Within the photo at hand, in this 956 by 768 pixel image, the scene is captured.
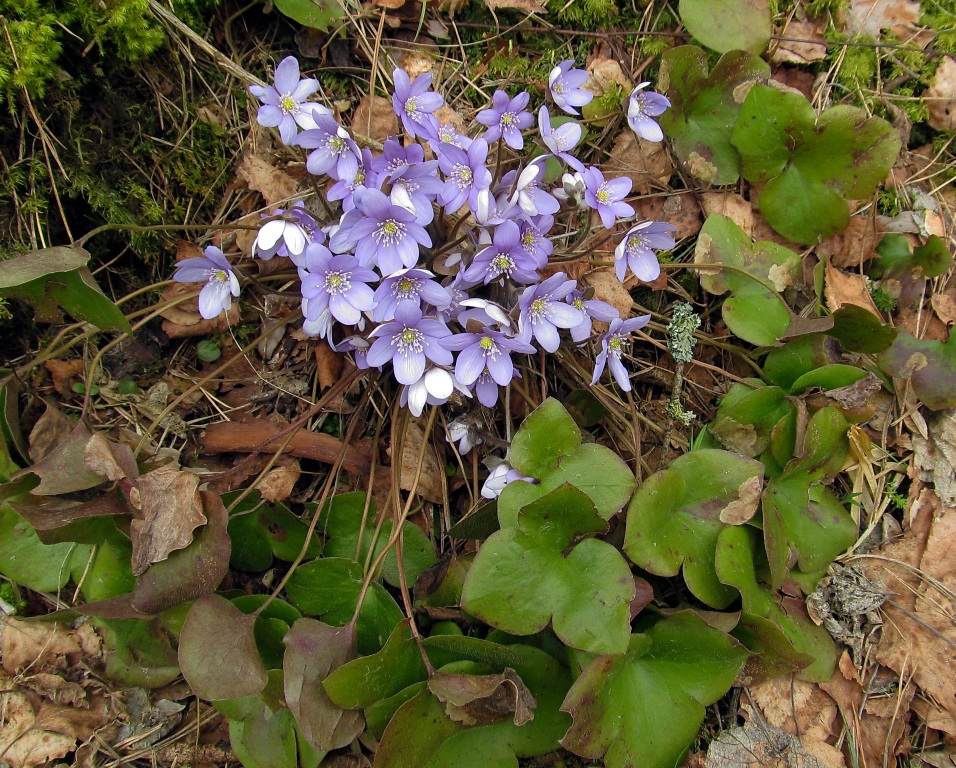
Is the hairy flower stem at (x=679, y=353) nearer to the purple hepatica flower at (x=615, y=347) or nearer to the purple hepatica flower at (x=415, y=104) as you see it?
the purple hepatica flower at (x=615, y=347)

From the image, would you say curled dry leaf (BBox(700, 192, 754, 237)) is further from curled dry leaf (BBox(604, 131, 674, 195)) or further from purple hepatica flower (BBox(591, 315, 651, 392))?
purple hepatica flower (BBox(591, 315, 651, 392))

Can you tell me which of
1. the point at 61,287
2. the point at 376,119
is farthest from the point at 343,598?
the point at 376,119

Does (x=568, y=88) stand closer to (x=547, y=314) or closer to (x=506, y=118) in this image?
(x=506, y=118)

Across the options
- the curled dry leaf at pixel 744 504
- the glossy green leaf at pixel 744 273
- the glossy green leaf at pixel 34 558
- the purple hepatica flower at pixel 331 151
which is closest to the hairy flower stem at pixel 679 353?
the glossy green leaf at pixel 744 273

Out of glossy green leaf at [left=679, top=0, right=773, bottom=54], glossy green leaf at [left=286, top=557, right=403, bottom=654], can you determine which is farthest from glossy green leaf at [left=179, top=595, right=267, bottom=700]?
glossy green leaf at [left=679, top=0, right=773, bottom=54]

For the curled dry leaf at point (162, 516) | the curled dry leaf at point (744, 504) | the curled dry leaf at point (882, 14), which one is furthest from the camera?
the curled dry leaf at point (882, 14)

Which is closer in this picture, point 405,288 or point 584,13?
point 405,288
